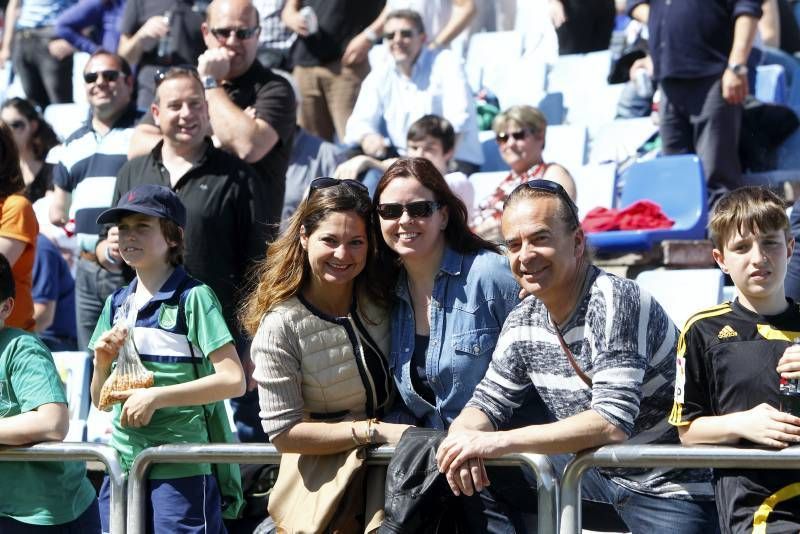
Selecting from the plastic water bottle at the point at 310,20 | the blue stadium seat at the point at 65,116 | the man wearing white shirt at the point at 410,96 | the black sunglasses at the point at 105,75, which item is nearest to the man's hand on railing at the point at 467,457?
the black sunglasses at the point at 105,75

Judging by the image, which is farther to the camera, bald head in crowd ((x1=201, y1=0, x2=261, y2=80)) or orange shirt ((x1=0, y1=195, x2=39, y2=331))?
bald head in crowd ((x1=201, y1=0, x2=261, y2=80))

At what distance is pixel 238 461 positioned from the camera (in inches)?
151

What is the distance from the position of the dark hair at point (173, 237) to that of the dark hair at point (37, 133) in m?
3.92

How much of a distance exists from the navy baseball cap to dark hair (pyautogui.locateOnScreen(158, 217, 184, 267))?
0.02 meters

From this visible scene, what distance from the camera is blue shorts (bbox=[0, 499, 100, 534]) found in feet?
13.9

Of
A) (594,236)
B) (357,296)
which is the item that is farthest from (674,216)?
(357,296)

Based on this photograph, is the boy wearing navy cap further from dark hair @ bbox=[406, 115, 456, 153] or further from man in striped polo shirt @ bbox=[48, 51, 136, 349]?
dark hair @ bbox=[406, 115, 456, 153]

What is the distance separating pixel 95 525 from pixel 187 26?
570 centimetres

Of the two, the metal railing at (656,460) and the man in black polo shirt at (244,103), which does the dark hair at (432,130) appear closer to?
the man in black polo shirt at (244,103)

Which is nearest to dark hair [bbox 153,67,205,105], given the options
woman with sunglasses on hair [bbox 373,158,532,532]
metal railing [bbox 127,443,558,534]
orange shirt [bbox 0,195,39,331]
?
orange shirt [bbox 0,195,39,331]

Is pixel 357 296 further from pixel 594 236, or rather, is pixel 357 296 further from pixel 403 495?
pixel 594 236

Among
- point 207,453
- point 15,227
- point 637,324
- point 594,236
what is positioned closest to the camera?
point 637,324

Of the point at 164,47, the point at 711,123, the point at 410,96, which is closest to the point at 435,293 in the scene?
the point at 711,123

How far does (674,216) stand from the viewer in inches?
289
